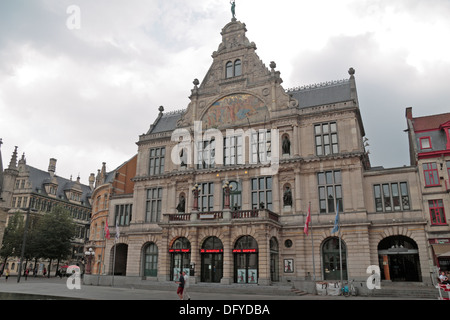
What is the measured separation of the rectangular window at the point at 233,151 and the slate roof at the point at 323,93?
8633 mm

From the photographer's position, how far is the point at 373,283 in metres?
33.6

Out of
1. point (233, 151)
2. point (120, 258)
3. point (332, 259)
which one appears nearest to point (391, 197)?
point (332, 259)

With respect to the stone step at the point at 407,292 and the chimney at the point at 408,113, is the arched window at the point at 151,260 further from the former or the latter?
the chimney at the point at 408,113

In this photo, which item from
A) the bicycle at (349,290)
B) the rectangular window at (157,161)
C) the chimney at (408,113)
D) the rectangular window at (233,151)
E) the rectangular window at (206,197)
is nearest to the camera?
the bicycle at (349,290)

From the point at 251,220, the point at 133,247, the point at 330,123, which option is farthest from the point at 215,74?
the point at 133,247

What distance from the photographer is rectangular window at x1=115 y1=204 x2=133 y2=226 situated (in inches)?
1966

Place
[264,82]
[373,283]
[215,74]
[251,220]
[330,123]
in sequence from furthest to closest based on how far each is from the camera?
[215,74] → [264,82] → [330,123] → [251,220] → [373,283]

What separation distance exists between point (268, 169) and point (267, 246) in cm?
951

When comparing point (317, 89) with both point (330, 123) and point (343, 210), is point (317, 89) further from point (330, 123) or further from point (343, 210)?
point (343, 210)

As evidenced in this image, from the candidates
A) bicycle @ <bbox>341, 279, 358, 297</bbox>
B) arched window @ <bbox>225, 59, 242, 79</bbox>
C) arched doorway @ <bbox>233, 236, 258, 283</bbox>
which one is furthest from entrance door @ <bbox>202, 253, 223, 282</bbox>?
arched window @ <bbox>225, 59, 242, 79</bbox>

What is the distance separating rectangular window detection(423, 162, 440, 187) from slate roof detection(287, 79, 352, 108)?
434 inches

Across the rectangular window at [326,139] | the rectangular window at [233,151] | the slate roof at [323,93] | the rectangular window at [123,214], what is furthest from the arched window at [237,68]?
the rectangular window at [123,214]

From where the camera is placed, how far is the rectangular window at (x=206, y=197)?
43812mm

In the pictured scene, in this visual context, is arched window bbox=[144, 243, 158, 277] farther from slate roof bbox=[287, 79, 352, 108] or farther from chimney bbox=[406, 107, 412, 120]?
chimney bbox=[406, 107, 412, 120]
